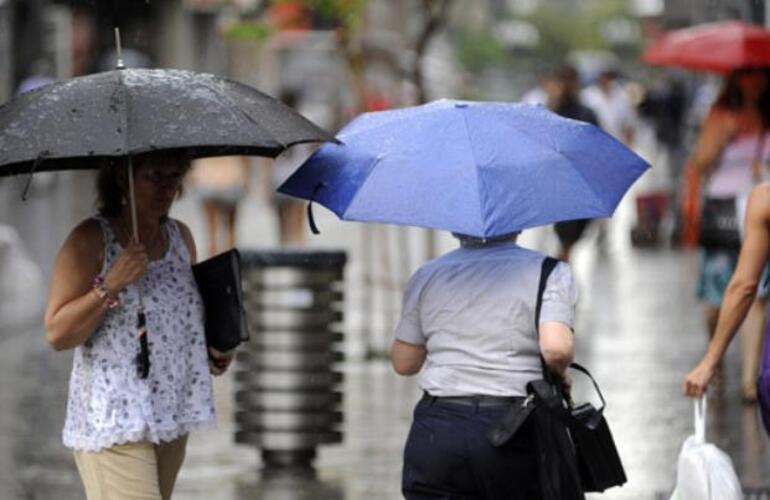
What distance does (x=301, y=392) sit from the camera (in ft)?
33.7

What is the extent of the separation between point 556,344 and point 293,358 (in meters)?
4.68

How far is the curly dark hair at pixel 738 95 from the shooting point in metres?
11.9

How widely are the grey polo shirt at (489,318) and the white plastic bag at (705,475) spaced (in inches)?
40.6

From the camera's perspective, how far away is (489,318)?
586 cm

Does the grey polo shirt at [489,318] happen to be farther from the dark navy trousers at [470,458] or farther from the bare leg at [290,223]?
the bare leg at [290,223]

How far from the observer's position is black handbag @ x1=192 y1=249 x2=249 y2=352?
629 cm

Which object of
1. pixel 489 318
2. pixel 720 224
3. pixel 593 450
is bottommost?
pixel 593 450

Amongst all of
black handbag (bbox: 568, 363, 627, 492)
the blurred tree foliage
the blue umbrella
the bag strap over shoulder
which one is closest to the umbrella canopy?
the blue umbrella

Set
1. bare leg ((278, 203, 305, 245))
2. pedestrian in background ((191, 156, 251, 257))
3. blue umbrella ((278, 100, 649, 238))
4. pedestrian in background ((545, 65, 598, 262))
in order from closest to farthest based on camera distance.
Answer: blue umbrella ((278, 100, 649, 238)) → pedestrian in background ((545, 65, 598, 262)) → pedestrian in background ((191, 156, 251, 257)) → bare leg ((278, 203, 305, 245))

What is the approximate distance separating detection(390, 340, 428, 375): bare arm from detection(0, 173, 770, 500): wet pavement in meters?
3.44

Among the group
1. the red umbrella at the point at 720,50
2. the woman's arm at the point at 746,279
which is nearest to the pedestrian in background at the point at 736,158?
the red umbrella at the point at 720,50

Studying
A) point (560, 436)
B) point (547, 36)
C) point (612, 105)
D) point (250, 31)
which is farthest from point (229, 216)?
point (547, 36)

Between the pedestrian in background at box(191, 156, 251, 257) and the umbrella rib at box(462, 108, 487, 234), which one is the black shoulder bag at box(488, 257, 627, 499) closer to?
the umbrella rib at box(462, 108, 487, 234)

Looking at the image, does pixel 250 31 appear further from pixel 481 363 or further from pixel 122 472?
pixel 481 363
